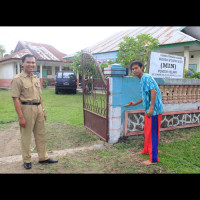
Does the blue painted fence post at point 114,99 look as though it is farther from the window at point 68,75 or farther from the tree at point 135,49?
the window at point 68,75

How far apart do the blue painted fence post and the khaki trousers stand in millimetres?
1505

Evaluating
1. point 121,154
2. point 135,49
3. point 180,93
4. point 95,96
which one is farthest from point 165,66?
point 135,49

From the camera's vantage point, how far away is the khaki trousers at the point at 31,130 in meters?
3.19

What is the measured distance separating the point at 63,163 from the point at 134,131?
188 cm

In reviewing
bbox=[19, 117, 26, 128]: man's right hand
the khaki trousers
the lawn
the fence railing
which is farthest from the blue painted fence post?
bbox=[19, 117, 26, 128]: man's right hand

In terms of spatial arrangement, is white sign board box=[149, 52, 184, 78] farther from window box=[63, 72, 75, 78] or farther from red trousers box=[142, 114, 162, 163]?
window box=[63, 72, 75, 78]

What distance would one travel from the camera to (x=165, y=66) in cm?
504

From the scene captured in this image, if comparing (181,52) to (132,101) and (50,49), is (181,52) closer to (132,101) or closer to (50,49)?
(132,101)

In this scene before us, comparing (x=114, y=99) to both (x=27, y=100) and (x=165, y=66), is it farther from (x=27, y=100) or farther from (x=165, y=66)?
(x=27, y=100)

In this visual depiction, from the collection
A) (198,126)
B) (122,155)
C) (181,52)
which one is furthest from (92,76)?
(181,52)

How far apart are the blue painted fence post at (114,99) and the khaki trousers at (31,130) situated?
1.50 meters

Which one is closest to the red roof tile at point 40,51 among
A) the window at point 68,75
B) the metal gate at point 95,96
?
the window at point 68,75

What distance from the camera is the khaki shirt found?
121 inches

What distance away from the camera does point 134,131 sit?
15.3 ft
